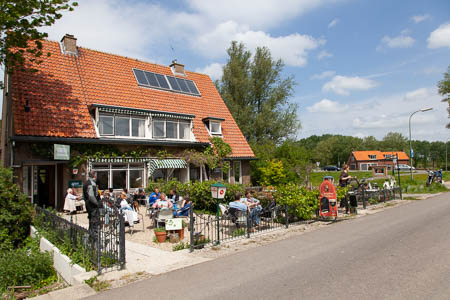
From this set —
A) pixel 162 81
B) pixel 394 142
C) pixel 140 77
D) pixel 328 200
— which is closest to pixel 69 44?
pixel 140 77

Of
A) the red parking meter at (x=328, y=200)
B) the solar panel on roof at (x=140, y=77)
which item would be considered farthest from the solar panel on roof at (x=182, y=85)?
the red parking meter at (x=328, y=200)

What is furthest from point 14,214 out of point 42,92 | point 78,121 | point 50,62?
point 50,62

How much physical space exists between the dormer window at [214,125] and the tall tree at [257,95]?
1060 cm

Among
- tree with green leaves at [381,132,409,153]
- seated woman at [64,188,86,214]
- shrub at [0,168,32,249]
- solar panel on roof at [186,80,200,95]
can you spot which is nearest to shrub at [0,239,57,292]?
shrub at [0,168,32,249]

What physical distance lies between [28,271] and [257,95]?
2915cm

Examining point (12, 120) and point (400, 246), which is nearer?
point (400, 246)

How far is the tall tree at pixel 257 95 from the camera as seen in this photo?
32.8 metres

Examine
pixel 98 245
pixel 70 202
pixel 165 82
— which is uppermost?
pixel 165 82

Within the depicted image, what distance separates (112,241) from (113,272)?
82 cm

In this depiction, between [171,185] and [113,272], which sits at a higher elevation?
[171,185]

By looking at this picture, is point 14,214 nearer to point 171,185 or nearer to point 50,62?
point 171,185

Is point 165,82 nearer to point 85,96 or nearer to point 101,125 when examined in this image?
point 85,96

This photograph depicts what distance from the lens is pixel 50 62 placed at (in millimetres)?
17578

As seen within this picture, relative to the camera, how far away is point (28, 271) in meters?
7.82
